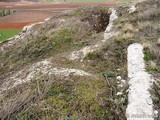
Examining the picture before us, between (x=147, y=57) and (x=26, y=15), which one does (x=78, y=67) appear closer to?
(x=147, y=57)

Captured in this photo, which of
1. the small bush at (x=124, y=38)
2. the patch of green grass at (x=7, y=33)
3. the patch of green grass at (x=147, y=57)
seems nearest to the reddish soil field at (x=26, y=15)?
the patch of green grass at (x=7, y=33)

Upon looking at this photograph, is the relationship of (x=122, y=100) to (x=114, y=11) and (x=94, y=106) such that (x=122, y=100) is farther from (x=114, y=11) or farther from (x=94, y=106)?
(x=114, y=11)

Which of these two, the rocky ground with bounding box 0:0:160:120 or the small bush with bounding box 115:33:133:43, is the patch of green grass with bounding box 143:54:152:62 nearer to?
the rocky ground with bounding box 0:0:160:120

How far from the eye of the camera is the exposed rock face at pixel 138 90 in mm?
4680

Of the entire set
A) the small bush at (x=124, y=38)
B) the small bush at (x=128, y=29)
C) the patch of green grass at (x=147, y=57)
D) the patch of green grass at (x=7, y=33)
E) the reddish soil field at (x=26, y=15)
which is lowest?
the patch of green grass at (x=7, y=33)

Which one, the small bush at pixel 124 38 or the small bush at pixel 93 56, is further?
the small bush at pixel 124 38

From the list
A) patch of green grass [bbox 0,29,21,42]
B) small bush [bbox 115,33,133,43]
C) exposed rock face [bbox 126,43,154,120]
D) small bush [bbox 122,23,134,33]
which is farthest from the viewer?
patch of green grass [bbox 0,29,21,42]

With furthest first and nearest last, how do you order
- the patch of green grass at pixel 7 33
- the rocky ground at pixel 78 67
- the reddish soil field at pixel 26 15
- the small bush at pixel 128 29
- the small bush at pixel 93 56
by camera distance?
the reddish soil field at pixel 26 15, the patch of green grass at pixel 7 33, the small bush at pixel 128 29, the small bush at pixel 93 56, the rocky ground at pixel 78 67

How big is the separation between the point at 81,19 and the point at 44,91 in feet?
19.0

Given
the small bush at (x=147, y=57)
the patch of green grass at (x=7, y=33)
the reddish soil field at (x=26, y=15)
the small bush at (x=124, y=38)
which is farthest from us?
the reddish soil field at (x=26, y=15)

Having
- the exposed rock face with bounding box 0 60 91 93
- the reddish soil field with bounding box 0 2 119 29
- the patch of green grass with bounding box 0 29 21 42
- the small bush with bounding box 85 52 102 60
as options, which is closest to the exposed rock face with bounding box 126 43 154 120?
the small bush with bounding box 85 52 102 60

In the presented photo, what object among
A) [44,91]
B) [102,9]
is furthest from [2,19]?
[44,91]

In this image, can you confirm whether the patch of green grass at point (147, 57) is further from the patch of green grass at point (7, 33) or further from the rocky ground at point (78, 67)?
the patch of green grass at point (7, 33)

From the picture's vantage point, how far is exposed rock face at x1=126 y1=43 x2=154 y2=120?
184 inches
